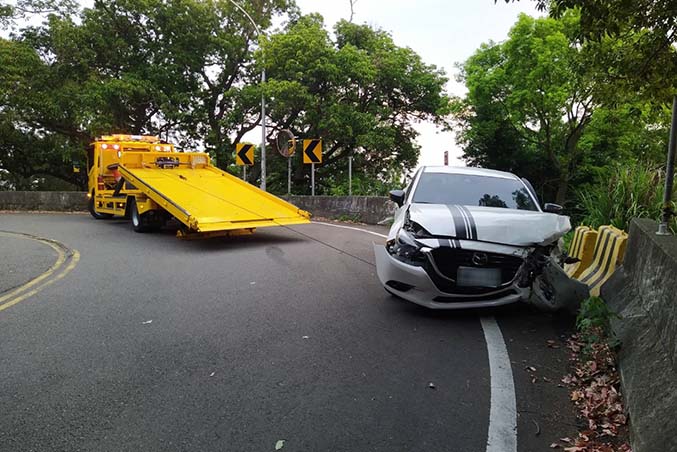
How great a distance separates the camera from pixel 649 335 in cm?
345

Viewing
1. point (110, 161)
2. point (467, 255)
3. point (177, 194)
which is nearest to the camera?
point (467, 255)

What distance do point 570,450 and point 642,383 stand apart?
0.68 m

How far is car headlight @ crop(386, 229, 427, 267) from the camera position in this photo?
196 inches

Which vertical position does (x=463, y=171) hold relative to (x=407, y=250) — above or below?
above

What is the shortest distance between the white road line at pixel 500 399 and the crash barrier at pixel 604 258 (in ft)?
5.33

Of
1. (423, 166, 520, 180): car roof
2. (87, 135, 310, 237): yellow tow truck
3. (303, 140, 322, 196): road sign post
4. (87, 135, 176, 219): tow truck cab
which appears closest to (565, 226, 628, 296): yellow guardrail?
(423, 166, 520, 180): car roof

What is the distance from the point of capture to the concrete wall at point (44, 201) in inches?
798

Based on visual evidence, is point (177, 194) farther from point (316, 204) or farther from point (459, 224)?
point (459, 224)

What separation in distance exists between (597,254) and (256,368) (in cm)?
467

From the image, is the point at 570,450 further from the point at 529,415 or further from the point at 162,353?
the point at 162,353

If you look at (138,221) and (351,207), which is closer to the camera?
(138,221)

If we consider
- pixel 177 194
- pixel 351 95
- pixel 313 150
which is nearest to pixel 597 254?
pixel 177 194

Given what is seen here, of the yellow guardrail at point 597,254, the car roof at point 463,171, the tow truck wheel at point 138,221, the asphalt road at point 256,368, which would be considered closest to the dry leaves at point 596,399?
the asphalt road at point 256,368

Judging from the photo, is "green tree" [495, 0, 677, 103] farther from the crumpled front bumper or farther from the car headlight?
the crumpled front bumper
